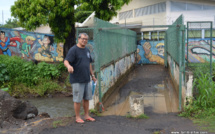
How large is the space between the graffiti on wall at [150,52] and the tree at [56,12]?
22.9 ft

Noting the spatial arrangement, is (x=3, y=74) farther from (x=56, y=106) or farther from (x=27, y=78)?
(x=56, y=106)

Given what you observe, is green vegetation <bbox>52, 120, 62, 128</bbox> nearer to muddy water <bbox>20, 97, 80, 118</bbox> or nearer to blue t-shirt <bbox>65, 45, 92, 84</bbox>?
blue t-shirt <bbox>65, 45, 92, 84</bbox>

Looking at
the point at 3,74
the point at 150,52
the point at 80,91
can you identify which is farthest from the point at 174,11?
the point at 80,91

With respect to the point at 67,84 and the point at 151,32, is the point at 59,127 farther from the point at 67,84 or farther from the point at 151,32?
the point at 151,32

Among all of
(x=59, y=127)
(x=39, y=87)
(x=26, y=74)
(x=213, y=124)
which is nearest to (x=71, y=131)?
(x=59, y=127)

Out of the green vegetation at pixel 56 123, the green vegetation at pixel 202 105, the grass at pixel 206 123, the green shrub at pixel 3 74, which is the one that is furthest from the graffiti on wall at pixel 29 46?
the grass at pixel 206 123

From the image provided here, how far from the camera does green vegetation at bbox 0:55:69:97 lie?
10.8 metres

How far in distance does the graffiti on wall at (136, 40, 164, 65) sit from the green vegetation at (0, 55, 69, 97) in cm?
868

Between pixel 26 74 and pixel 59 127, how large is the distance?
7309 mm

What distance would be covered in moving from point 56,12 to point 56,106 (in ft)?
14.1

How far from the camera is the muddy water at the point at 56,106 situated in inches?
323

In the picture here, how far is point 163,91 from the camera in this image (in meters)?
9.00

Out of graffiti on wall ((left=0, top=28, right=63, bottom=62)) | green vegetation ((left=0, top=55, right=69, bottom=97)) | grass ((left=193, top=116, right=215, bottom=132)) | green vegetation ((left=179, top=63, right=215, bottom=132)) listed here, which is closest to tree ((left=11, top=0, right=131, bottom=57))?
green vegetation ((left=0, top=55, right=69, bottom=97))

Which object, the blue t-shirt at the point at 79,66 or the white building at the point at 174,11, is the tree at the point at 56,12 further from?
the blue t-shirt at the point at 79,66
